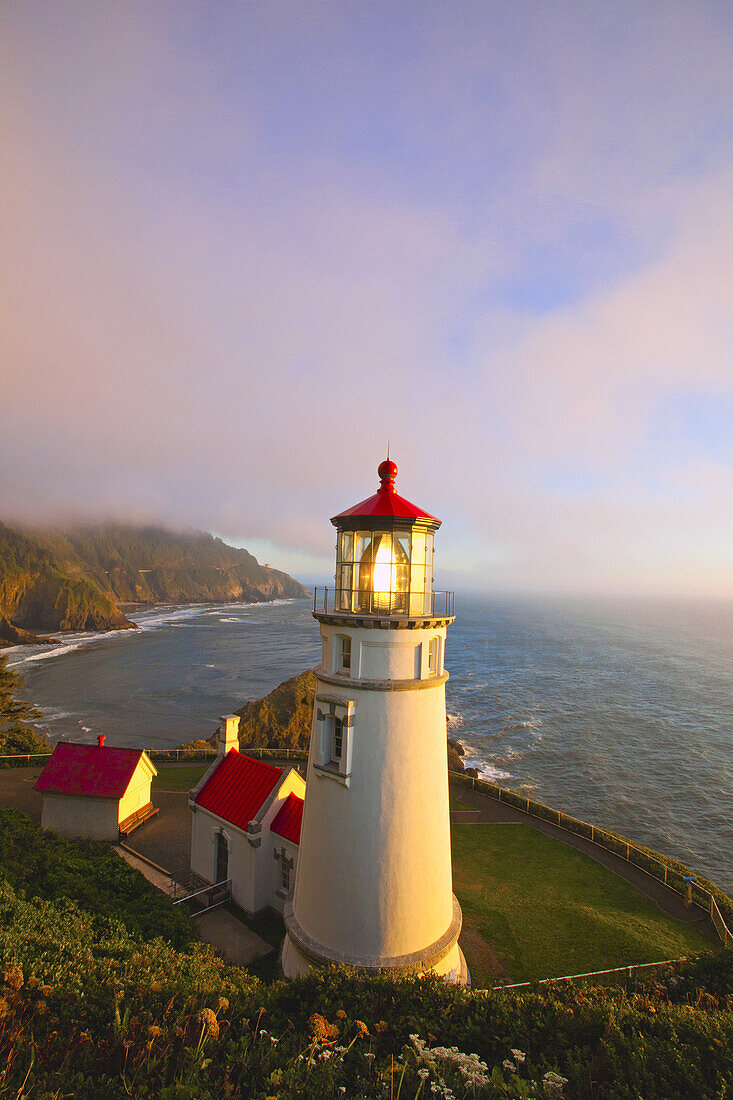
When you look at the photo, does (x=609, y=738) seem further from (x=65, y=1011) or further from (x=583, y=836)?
(x=65, y=1011)

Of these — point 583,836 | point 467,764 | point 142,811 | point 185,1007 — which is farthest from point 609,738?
point 185,1007

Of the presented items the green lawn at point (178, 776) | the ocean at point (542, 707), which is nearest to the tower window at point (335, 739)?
the green lawn at point (178, 776)

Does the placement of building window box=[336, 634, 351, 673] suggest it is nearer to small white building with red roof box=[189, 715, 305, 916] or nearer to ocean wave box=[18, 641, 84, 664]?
small white building with red roof box=[189, 715, 305, 916]

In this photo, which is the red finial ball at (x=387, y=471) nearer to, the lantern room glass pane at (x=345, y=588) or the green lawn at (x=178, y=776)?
the lantern room glass pane at (x=345, y=588)

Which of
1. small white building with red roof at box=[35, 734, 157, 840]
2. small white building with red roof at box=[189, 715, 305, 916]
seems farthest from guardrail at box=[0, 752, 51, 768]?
small white building with red roof at box=[189, 715, 305, 916]

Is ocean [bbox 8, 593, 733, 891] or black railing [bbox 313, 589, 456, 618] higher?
black railing [bbox 313, 589, 456, 618]

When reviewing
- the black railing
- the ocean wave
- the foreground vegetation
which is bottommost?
the ocean wave

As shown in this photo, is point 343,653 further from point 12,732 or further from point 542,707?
point 542,707

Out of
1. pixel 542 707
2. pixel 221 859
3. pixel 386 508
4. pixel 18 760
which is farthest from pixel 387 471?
pixel 542 707
